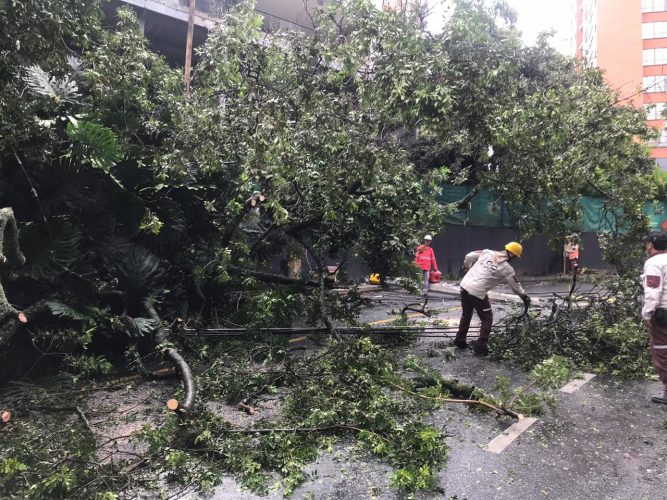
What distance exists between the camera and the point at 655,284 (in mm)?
4344

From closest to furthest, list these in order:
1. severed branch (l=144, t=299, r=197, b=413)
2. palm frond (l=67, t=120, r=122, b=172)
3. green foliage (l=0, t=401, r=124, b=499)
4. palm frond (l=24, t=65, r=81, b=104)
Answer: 1. green foliage (l=0, t=401, r=124, b=499)
2. severed branch (l=144, t=299, r=197, b=413)
3. palm frond (l=67, t=120, r=122, b=172)
4. palm frond (l=24, t=65, r=81, b=104)

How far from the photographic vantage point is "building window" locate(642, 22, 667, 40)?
43875 millimetres

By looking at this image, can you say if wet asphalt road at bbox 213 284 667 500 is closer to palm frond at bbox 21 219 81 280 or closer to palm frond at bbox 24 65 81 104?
palm frond at bbox 21 219 81 280

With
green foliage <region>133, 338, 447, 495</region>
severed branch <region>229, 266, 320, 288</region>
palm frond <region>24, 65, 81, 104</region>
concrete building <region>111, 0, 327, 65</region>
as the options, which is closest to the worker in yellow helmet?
green foliage <region>133, 338, 447, 495</region>

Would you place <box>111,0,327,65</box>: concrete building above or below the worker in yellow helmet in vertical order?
above

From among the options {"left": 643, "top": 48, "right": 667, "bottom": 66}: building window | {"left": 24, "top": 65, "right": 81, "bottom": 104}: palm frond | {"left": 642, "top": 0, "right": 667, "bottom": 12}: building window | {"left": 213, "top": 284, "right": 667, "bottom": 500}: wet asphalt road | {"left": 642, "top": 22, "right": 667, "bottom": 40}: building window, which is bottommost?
{"left": 213, "top": 284, "right": 667, "bottom": 500}: wet asphalt road

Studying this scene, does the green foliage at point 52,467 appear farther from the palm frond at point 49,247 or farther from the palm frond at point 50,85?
the palm frond at point 50,85

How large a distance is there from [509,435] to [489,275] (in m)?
2.62

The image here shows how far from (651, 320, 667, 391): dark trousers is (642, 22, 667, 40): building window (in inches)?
1982

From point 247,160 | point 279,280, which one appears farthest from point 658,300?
point 279,280

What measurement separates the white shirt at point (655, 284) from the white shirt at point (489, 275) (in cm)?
164

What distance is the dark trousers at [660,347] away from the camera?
4.38 meters

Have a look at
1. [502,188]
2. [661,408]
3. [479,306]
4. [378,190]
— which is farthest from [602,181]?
[661,408]

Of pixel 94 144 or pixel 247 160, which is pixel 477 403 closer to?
pixel 247 160
